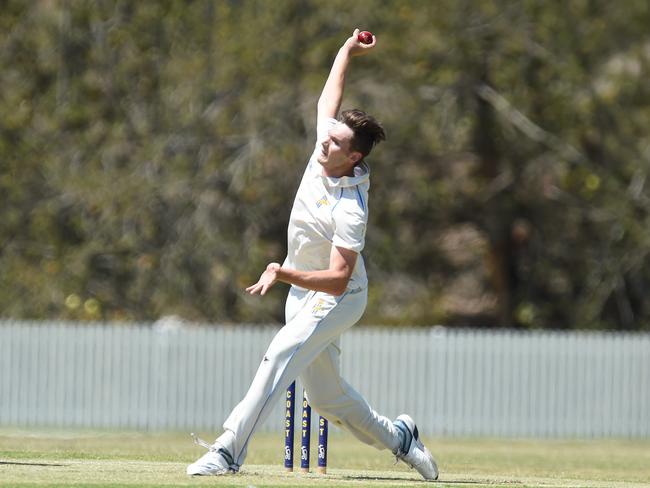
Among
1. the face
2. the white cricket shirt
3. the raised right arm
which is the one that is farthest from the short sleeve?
the raised right arm

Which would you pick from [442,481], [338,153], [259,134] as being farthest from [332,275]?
[259,134]

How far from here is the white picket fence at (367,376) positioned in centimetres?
2091

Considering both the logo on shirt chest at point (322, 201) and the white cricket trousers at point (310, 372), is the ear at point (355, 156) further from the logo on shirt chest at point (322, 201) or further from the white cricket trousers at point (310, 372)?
the white cricket trousers at point (310, 372)

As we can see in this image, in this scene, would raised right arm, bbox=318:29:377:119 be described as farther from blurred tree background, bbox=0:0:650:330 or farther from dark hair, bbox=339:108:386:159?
blurred tree background, bbox=0:0:650:330

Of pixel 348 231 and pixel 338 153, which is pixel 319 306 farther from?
→ pixel 338 153

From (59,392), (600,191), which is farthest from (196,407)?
(600,191)

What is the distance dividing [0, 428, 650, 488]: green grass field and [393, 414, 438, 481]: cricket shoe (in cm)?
9

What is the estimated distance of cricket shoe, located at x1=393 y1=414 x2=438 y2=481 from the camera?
858 centimetres

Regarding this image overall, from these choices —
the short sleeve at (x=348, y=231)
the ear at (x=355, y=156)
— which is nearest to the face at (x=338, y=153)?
the ear at (x=355, y=156)

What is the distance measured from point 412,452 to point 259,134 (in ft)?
48.8

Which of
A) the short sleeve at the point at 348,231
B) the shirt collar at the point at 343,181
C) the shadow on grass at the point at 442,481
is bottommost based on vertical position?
the shadow on grass at the point at 442,481

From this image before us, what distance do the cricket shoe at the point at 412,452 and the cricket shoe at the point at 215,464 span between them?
42.9 inches

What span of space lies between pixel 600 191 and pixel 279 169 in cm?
481

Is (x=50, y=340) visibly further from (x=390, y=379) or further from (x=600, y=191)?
(x=600, y=191)
